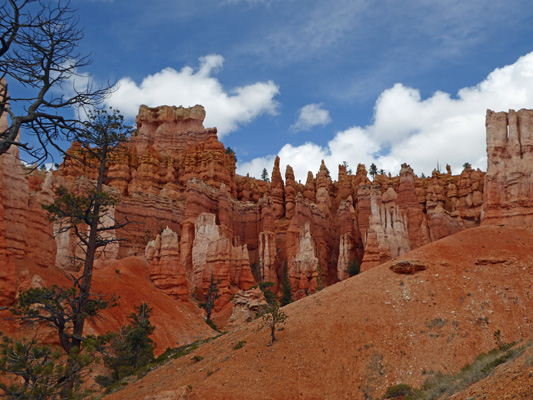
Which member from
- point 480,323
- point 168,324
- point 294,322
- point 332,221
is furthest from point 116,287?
point 332,221

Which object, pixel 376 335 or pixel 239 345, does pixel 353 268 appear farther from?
pixel 239 345

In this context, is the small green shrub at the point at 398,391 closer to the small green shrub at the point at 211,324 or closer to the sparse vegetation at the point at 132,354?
the sparse vegetation at the point at 132,354

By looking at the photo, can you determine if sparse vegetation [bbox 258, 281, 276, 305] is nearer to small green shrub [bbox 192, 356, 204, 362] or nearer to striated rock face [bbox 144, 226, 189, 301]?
striated rock face [bbox 144, 226, 189, 301]

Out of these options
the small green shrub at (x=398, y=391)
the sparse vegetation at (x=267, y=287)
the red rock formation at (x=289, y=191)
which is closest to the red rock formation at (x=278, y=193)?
the red rock formation at (x=289, y=191)

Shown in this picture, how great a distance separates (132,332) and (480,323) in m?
24.7

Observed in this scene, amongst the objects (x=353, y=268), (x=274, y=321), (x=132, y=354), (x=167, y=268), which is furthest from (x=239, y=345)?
(x=353, y=268)

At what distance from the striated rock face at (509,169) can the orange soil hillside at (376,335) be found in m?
7.79

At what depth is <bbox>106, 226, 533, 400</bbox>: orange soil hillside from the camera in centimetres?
2541

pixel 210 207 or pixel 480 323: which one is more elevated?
pixel 210 207

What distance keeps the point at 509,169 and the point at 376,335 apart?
1123 inches

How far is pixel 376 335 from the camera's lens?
29.7 metres

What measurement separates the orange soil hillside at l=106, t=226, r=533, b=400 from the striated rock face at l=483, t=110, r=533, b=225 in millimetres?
7789

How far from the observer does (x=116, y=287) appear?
1893 inches

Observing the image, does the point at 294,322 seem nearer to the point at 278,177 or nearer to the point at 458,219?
the point at 458,219
